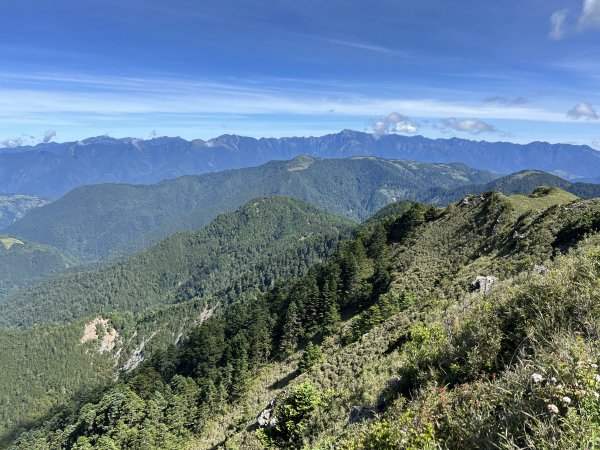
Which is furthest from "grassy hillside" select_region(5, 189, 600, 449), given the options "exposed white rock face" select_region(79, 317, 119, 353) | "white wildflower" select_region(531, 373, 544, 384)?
"exposed white rock face" select_region(79, 317, 119, 353)

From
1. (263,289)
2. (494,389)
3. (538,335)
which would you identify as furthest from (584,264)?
(263,289)

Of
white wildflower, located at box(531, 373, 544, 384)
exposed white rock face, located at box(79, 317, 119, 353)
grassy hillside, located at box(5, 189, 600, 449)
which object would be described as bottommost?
exposed white rock face, located at box(79, 317, 119, 353)

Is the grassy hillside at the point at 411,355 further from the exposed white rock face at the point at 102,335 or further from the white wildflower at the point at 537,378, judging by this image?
the exposed white rock face at the point at 102,335

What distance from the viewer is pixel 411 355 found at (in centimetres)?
1252

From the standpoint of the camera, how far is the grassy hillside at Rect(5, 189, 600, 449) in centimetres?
617

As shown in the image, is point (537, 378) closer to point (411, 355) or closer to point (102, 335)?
point (411, 355)

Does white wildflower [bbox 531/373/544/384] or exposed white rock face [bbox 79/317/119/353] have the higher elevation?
white wildflower [bbox 531/373/544/384]

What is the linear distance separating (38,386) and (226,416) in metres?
152

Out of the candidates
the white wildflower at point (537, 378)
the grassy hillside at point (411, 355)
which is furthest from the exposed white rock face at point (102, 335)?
the white wildflower at point (537, 378)

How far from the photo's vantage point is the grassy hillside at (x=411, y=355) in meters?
6.17

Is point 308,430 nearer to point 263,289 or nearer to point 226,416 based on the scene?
point 226,416

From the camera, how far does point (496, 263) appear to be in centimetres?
4175

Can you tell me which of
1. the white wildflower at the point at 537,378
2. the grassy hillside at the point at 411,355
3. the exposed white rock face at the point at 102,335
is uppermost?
the white wildflower at the point at 537,378

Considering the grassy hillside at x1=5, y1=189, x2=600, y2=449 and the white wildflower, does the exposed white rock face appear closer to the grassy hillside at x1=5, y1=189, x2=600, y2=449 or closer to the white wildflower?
the grassy hillside at x1=5, y1=189, x2=600, y2=449
